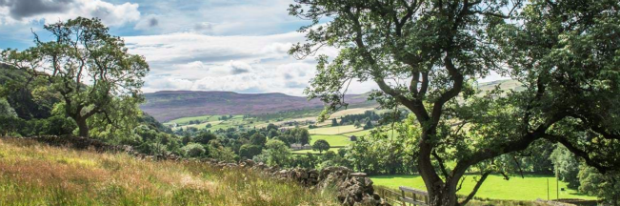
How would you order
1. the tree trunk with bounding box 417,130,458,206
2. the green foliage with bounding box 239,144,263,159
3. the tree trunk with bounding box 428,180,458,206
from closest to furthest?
1. the tree trunk with bounding box 428,180,458,206
2. the tree trunk with bounding box 417,130,458,206
3. the green foliage with bounding box 239,144,263,159

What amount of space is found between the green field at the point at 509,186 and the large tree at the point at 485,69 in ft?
217

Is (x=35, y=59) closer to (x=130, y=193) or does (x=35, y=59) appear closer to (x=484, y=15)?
(x=130, y=193)

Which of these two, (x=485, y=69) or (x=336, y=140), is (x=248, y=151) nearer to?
(x=336, y=140)

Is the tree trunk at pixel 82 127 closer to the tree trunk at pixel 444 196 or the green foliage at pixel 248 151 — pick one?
the tree trunk at pixel 444 196

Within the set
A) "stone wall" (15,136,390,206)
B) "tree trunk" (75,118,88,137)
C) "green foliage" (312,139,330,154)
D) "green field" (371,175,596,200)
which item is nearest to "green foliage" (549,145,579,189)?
"green field" (371,175,596,200)

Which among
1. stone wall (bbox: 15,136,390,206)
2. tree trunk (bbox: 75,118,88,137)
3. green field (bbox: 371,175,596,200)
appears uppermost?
tree trunk (bbox: 75,118,88,137)

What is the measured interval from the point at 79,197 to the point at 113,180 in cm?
151

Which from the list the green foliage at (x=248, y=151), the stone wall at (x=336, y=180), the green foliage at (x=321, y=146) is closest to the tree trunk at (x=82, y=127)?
the stone wall at (x=336, y=180)

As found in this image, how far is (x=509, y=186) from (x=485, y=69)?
92.9 metres

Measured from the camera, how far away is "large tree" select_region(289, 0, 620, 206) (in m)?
12.6

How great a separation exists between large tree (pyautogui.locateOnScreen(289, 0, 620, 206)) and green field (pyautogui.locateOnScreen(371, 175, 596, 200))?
6604cm

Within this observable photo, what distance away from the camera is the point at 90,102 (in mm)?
32312

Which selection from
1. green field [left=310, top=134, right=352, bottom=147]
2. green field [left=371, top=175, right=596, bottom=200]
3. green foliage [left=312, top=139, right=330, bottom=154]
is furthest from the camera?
green field [left=310, top=134, right=352, bottom=147]

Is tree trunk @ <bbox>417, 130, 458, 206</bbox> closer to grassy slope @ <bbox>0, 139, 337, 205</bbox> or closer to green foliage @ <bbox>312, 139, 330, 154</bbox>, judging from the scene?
grassy slope @ <bbox>0, 139, 337, 205</bbox>
